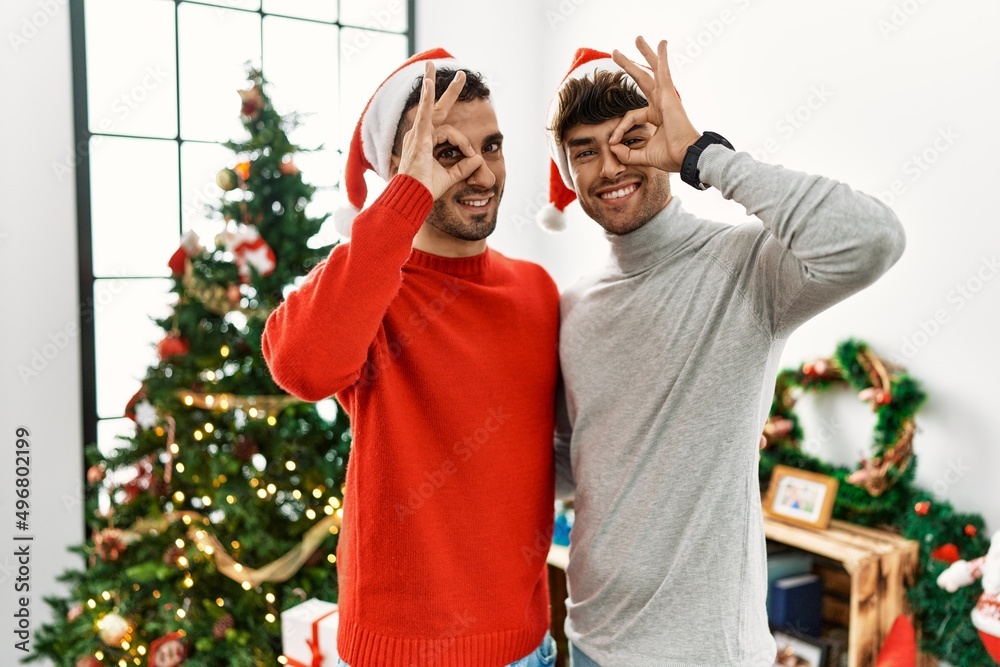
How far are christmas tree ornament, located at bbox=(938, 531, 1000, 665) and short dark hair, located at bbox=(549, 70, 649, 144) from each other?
4.09ft

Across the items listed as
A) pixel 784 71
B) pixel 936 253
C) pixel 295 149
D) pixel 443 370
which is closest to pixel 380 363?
pixel 443 370

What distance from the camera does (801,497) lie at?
211 cm

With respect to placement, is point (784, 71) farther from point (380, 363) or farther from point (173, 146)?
point (173, 146)

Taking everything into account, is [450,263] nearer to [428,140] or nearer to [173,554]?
[428,140]

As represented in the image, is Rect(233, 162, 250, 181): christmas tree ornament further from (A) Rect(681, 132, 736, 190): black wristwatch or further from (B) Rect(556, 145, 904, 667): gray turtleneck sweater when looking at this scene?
(A) Rect(681, 132, 736, 190): black wristwatch

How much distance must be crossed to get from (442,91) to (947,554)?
5.23 feet

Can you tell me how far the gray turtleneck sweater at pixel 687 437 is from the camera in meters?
1.13

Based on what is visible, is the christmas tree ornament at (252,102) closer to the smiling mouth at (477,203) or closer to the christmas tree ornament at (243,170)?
the christmas tree ornament at (243,170)

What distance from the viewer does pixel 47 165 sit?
8.75 feet

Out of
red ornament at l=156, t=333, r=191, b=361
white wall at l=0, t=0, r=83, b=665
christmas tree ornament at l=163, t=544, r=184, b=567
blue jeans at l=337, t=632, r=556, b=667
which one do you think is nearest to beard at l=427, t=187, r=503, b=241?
blue jeans at l=337, t=632, r=556, b=667

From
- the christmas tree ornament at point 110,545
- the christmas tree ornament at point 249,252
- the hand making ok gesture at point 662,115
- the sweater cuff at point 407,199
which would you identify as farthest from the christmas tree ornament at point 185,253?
the hand making ok gesture at point 662,115

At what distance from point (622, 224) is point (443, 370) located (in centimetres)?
41

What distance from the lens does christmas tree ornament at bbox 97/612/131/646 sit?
6.84 feet

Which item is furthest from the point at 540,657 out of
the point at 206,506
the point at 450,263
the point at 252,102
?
the point at 252,102
